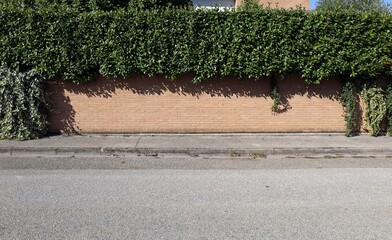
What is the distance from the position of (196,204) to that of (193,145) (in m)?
3.99

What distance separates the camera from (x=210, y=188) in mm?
6121

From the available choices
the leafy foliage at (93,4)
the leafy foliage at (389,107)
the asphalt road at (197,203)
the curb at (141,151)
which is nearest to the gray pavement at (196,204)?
the asphalt road at (197,203)

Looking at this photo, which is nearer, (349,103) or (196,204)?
(196,204)

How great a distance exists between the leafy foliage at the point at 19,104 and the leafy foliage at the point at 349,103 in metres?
8.18

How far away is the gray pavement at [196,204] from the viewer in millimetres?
4340

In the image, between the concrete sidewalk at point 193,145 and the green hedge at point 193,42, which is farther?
the green hedge at point 193,42

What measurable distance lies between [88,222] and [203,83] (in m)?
6.66

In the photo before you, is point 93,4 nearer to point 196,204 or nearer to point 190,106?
point 190,106

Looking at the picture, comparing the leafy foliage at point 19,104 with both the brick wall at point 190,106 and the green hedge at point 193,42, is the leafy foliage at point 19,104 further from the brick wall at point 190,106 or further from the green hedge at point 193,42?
the brick wall at point 190,106

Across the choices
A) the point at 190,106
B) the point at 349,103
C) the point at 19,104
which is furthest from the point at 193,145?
the point at 349,103

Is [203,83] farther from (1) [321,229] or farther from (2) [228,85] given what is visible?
(1) [321,229]

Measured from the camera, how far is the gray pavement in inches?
171

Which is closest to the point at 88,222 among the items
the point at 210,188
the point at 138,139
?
the point at 210,188

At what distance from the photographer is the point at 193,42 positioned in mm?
10016
